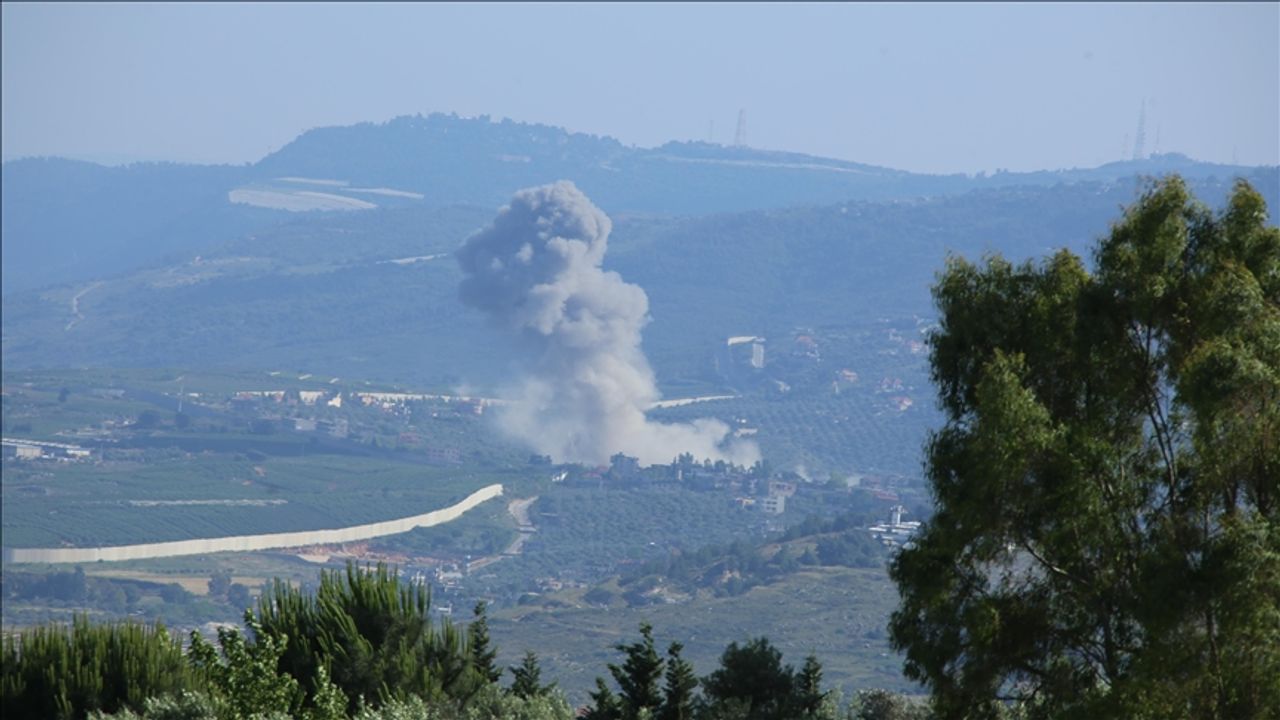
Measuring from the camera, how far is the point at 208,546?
167375mm

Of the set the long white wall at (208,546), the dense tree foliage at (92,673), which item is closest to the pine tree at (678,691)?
the dense tree foliage at (92,673)

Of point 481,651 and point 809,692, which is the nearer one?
point 809,692

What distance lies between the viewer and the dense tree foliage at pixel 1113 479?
17.7 meters

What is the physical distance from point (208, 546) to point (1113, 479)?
15427 centimetres

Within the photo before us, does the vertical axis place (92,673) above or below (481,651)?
below

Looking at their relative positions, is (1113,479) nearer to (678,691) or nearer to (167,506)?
(678,691)

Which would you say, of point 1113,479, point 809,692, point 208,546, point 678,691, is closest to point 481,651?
point 678,691

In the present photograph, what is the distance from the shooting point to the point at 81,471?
19962 cm

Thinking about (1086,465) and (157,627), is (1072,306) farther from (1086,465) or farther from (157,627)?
(157,627)

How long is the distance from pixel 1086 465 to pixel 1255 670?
96.5 inches

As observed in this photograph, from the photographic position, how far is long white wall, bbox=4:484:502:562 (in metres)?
163

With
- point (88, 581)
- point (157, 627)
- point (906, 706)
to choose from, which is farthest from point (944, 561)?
point (88, 581)

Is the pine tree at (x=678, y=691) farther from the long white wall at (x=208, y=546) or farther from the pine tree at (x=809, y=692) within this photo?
the long white wall at (x=208, y=546)

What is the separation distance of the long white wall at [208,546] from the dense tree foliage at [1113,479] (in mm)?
150788
